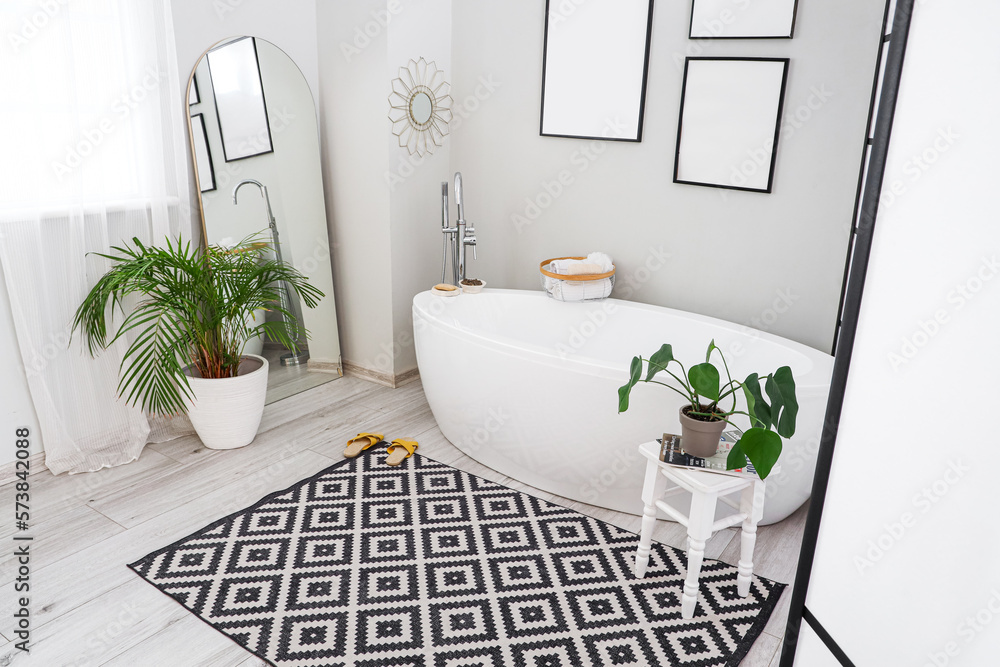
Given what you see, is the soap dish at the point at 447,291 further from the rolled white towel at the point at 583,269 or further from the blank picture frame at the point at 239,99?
the blank picture frame at the point at 239,99

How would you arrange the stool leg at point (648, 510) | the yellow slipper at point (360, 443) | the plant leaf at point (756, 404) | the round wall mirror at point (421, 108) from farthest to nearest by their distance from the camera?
the round wall mirror at point (421, 108) → the yellow slipper at point (360, 443) → the stool leg at point (648, 510) → the plant leaf at point (756, 404)

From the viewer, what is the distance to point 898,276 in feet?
2.09

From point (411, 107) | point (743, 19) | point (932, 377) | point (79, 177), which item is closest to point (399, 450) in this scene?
point (79, 177)

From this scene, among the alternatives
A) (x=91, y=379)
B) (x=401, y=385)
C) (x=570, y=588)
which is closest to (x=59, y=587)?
(x=91, y=379)

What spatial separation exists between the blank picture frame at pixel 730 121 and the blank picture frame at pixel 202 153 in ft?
6.74

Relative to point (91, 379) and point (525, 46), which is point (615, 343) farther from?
point (91, 379)

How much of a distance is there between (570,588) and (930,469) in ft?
5.25

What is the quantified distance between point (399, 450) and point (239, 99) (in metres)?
1.74

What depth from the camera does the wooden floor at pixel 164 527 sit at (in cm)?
180

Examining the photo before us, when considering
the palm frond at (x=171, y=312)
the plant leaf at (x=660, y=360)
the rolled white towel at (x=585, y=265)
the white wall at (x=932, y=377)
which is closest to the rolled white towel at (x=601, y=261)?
the rolled white towel at (x=585, y=265)

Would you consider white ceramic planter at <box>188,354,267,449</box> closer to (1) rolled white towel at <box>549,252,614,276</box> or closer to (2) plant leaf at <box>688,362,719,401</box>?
(1) rolled white towel at <box>549,252,614,276</box>

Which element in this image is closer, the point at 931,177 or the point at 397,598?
the point at 931,177

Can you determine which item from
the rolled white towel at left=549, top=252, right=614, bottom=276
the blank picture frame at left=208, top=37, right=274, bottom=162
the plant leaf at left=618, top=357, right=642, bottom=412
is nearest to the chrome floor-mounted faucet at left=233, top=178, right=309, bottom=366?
the blank picture frame at left=208, top=37, right=274, bottom=162

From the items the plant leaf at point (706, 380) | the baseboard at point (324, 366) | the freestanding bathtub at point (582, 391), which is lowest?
the baseboard at point (324, 366)
